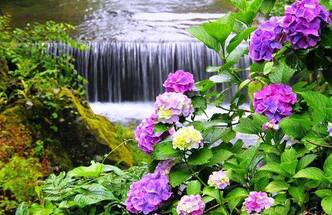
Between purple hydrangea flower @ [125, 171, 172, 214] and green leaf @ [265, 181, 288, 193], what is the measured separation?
1.06ft

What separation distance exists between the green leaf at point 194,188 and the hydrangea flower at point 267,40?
1.42 feet

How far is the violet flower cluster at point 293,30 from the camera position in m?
1.70

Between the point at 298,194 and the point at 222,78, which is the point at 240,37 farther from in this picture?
the point at 298,194

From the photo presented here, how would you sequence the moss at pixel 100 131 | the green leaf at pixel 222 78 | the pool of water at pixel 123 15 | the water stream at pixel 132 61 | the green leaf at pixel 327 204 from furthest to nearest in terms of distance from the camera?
the pool of water at pixel 123 15, the water stream at pixel 132 61, the moss at pixel 100 131, the green leaf at pixel 222 78, the green leaf at pixel 327 204

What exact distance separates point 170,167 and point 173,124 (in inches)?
5.4

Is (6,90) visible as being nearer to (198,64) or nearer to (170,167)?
(170,167)

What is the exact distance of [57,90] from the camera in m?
4.68

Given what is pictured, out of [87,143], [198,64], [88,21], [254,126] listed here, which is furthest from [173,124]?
[88,21]

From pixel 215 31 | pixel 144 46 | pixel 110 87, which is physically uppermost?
pixel 215 31

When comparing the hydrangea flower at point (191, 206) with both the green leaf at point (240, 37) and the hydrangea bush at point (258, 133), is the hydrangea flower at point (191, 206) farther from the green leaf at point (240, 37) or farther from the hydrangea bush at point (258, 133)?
the green leaf at point (240, 37)

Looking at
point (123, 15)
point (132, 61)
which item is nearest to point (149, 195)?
point (132, 61)

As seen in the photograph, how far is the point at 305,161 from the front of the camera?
1.69 metres

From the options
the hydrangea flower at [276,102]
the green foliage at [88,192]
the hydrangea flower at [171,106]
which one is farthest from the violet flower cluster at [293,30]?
the green foliage at [88,192]

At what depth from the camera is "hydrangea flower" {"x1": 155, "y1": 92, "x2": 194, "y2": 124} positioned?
1.83 metres
